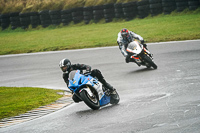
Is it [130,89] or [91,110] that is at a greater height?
[91,110]

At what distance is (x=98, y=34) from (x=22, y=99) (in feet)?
47.4

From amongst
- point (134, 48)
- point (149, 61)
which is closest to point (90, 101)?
point (149, 61)

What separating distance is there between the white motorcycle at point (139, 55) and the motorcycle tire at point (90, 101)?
17.0ft

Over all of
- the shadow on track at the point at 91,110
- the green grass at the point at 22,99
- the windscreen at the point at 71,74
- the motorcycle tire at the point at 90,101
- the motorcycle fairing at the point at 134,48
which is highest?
the windscreen at the point at 71,74

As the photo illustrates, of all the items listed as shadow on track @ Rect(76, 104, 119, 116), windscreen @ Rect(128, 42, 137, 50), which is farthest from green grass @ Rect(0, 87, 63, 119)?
windscreen @ Rect(128, 42, 137, 50)

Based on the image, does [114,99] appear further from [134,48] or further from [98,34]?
[98,34]

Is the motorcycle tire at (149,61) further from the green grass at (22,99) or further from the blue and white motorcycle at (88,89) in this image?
the blue and white motorcycle at (88,89)

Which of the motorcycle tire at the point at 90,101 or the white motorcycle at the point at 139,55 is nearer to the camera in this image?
the motorcycle tire at the point at 90,101

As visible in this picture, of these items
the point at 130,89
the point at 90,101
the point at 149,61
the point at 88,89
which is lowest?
the point at 130,89

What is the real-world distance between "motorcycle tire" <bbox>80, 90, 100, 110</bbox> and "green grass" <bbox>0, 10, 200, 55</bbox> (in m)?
11.3

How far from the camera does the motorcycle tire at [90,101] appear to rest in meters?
8.85

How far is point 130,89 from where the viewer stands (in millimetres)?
11430

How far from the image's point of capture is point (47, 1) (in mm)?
34062

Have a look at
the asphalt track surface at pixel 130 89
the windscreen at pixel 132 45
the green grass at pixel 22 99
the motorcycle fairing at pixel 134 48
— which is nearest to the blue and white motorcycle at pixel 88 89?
the asphalt track surface at pixel 130 89
